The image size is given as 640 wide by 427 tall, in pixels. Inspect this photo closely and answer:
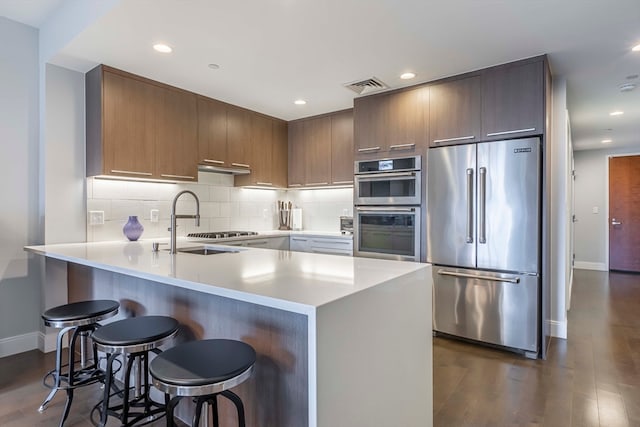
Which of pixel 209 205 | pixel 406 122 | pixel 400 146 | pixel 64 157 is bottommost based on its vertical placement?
pixel 209 205

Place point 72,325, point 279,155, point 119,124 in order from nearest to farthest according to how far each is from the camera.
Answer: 1. point 72,325
2. point 119,124
3. point 279,155

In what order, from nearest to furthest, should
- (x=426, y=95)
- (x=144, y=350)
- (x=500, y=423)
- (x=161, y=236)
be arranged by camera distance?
(x=144, y=350), (x=500, y=423), (x=426, y=95), (x=161, y=236)

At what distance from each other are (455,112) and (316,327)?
270cm

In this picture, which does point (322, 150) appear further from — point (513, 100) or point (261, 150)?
point (513, 100)

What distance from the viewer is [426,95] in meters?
3.24

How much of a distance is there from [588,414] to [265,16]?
119 inches

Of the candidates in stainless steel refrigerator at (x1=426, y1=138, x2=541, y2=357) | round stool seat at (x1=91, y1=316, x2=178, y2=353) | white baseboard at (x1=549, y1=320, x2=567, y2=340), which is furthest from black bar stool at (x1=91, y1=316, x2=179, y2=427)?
white baseboard at (x1=549, y1=320, x2=567, y2=340)

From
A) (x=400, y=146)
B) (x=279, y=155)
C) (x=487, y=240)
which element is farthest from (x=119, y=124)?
(x=487, y=240)

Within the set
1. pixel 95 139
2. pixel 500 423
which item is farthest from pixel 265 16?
pixel 500 423

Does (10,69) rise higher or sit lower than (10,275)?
higher

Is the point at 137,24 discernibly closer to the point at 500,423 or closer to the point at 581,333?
the point at 500,423

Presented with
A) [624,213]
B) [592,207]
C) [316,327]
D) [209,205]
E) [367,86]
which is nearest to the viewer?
[316,327]

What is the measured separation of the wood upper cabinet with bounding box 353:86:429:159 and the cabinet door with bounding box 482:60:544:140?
540mm

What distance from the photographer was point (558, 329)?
10.4ft
